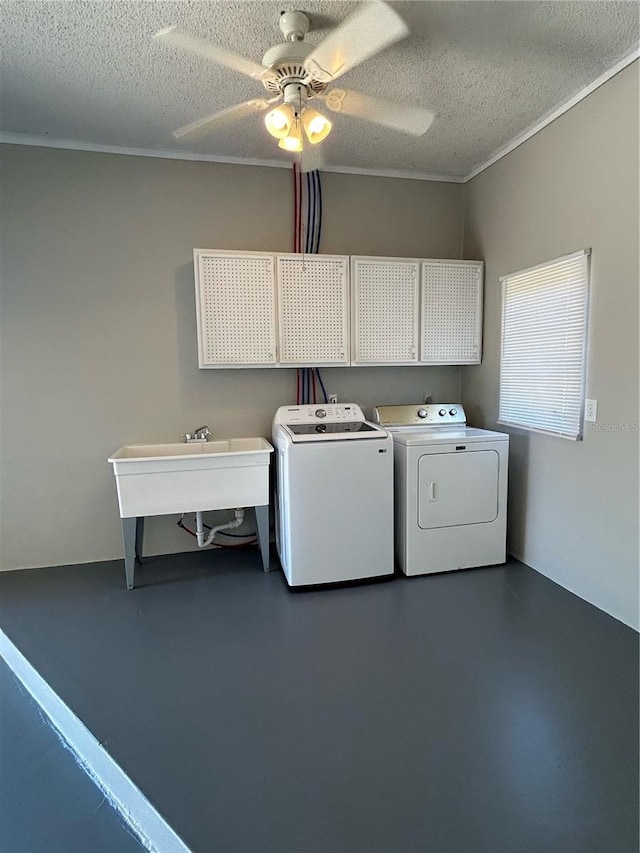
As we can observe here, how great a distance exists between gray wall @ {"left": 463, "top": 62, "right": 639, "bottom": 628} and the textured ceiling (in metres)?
0.25

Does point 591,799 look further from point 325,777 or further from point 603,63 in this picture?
point 603,63

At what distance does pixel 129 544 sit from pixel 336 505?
1.30 meters

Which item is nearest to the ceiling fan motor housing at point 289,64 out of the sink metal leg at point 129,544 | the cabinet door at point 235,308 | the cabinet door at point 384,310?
the cabinet door at point 235,308

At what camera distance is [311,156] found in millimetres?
2301

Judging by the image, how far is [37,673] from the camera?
2.06 meters

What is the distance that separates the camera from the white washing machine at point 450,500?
9.59 ft

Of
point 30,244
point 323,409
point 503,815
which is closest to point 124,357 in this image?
point 30,244

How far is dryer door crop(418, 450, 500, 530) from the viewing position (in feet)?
9.61

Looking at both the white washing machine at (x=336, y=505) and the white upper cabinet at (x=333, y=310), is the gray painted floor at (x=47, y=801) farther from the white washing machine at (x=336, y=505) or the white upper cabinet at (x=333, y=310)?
the white upper cabinet at (x=333, y=310)

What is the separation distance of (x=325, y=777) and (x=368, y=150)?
3.44 meters

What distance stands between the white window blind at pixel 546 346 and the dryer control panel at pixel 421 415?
39 cm

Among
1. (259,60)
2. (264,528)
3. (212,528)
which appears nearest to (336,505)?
(264,528)

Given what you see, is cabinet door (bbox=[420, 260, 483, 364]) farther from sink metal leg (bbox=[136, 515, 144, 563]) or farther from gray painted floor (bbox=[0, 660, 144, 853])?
gray painted floor (bbox=[0, 660, 144, 853])

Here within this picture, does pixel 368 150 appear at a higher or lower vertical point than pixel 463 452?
higher
